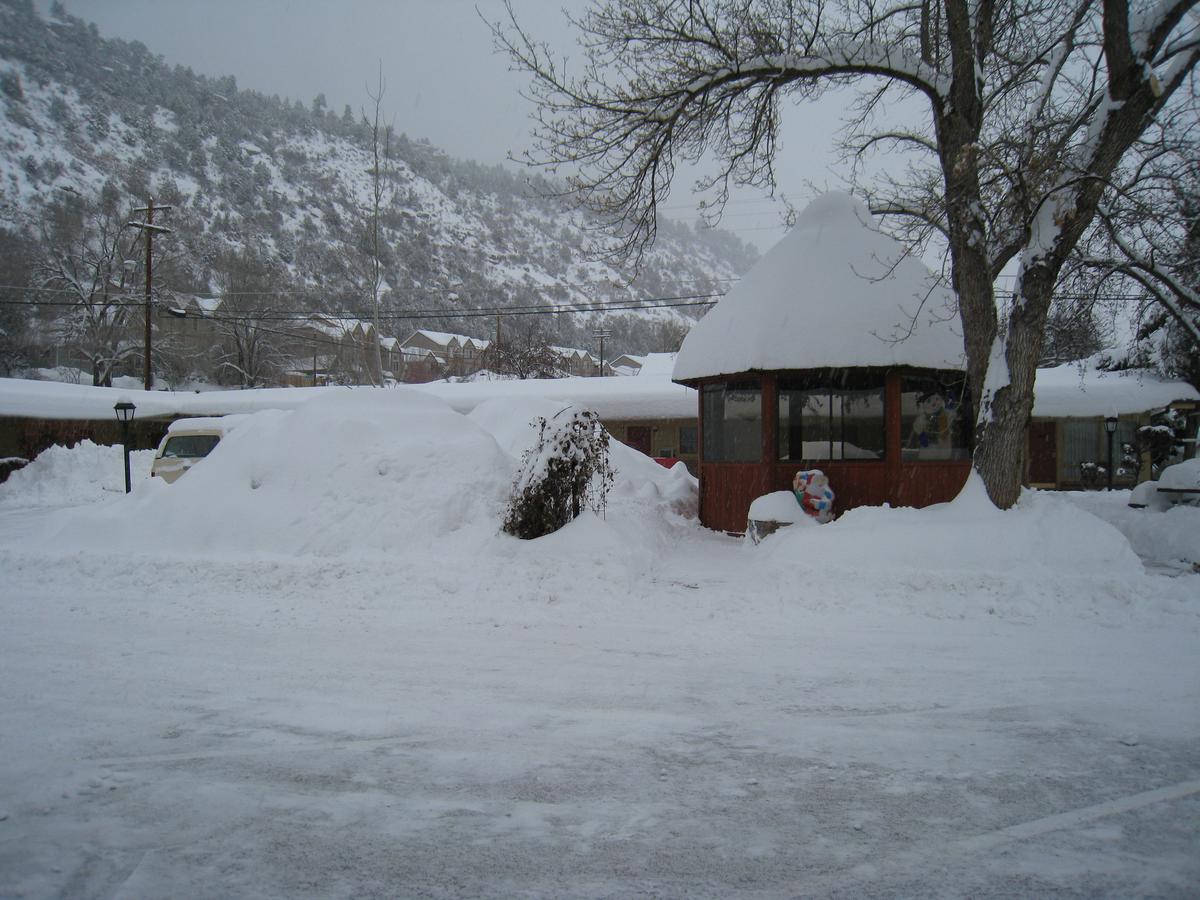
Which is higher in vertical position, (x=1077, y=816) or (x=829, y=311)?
(x=829, y=311)

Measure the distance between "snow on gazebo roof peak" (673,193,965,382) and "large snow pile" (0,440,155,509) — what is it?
58.2 feet

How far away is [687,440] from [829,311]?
15287 millimetres

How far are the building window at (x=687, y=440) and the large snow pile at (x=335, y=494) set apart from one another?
1431 centimetres

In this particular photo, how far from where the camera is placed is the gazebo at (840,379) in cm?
1145

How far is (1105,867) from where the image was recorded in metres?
2.97

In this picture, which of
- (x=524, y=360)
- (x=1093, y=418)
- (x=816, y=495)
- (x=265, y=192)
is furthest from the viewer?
(x=265, y=192)

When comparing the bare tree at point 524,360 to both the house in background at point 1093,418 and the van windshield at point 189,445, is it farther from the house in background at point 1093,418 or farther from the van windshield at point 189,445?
the house in background at point 1093,418

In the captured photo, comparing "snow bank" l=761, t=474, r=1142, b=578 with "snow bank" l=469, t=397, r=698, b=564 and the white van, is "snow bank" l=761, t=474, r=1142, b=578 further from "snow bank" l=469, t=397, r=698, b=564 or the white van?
the white van

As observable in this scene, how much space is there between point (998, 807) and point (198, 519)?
1030 centimetres

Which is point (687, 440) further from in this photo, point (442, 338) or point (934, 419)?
point (442, 338)

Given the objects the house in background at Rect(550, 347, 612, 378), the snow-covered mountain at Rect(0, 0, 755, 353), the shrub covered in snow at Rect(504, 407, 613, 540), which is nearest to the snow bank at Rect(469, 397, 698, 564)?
the shrub covered in snow at Rect(504, 407, 613, 540)

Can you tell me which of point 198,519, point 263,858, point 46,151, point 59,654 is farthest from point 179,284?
point 263,858

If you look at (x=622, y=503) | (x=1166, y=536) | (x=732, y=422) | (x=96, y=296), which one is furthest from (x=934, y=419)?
(x=96, y=296)

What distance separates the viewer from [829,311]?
1156 centimetres
